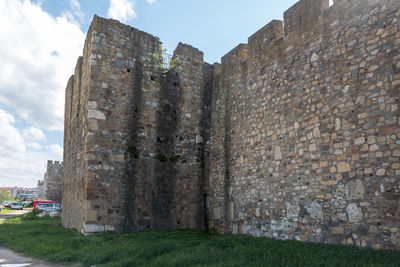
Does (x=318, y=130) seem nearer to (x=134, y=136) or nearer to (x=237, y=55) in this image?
(x=237, y=55)

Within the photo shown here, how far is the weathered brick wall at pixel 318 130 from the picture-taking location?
5.79 metres

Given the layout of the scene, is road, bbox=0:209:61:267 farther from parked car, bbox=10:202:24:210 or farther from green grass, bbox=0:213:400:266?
parked car, bbox=10:202:24:210

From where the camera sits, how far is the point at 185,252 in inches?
255

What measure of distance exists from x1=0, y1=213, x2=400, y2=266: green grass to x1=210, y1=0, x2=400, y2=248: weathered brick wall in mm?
708

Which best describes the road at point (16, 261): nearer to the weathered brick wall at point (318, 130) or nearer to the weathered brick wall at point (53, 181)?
the weathered brick wall at point (318, 130)

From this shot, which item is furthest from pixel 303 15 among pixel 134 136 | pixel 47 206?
pixel 47 206

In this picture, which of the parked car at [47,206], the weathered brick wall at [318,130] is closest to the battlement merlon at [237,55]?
the weathered brick wall at [318,130]

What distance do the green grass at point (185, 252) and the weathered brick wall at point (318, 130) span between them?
71cm

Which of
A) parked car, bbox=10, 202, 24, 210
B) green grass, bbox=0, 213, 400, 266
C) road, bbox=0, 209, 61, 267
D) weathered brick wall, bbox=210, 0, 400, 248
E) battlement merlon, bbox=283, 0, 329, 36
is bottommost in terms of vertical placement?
road, bbox=0, 209, 61, 267

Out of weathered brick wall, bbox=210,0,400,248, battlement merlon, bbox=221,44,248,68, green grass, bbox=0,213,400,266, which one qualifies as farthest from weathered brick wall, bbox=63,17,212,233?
weathered brick wall, bbox=210,0,400,248

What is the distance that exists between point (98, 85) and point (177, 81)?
2.84 meters

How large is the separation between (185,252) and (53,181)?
28.0 metres

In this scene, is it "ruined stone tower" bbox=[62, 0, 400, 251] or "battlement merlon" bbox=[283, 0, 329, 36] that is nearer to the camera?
"ruined stone tower" bbox=[62, 0, 400, 251]

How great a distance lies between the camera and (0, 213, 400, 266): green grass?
513 centimetres
